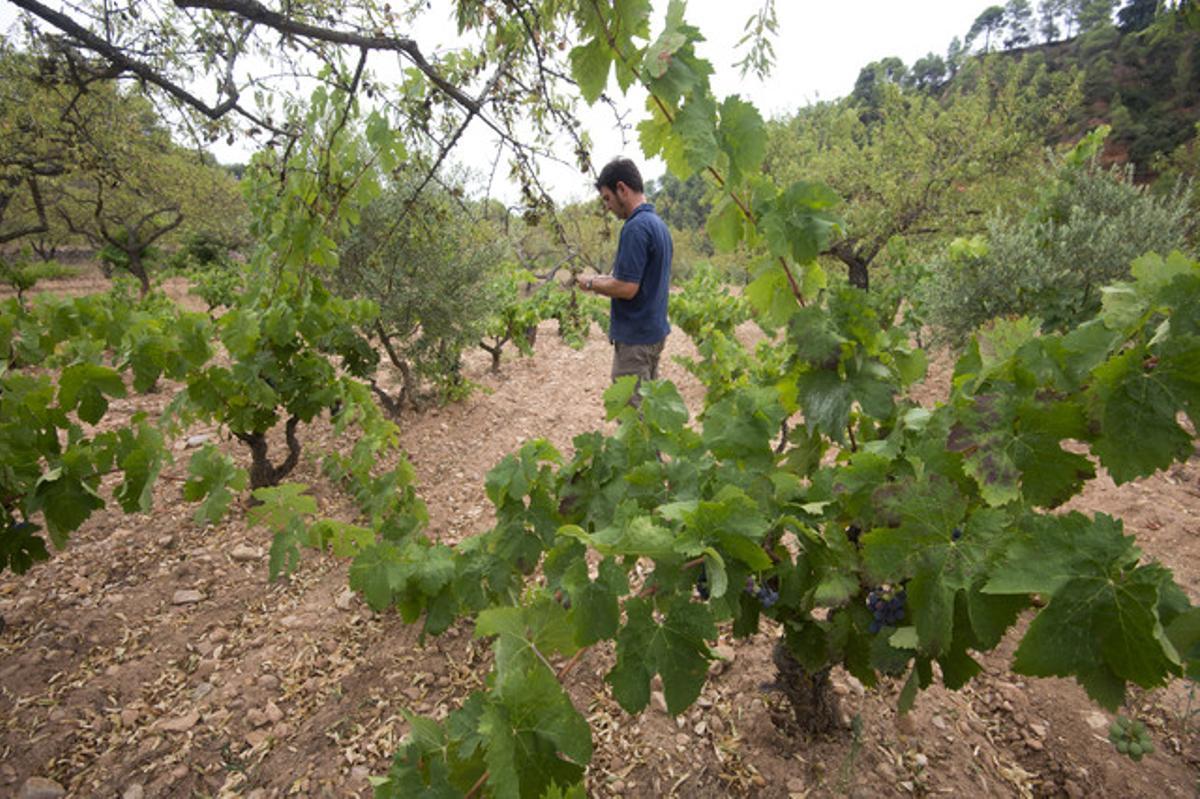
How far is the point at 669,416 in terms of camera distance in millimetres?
1513

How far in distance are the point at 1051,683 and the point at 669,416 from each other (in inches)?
95.6

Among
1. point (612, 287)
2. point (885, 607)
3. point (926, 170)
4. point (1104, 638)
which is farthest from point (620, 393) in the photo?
point (926, 170)

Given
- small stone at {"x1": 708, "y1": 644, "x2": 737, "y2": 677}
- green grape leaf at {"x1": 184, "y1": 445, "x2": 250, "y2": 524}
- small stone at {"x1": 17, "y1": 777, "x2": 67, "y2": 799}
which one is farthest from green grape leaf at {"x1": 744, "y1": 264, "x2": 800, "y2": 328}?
small stone at {"x1": 17, "y1": 777, "x2": 67, "y2": 799}

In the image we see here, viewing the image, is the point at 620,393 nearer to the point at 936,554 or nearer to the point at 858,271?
the point at 936,554

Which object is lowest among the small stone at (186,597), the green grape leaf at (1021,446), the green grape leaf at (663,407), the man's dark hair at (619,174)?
the small stone at (186,597)

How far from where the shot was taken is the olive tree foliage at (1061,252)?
6508 millimetres

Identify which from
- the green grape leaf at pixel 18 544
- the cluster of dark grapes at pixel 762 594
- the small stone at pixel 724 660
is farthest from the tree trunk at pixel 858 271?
the green grape leaf at pixel 18 544

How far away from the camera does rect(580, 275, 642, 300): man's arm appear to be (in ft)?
11.1

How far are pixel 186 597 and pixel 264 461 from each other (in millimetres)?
1218

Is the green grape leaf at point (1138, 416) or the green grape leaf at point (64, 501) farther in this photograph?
the green grape leaf at point (64, 501)

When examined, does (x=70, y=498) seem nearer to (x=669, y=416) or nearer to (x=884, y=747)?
(x=669, y=416)

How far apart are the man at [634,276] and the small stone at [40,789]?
3.23 meters

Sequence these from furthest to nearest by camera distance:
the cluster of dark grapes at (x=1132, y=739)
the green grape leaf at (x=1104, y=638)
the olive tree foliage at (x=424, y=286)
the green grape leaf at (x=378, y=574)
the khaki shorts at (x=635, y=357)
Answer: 1. the olive tree foliage at (x=424, y=286)
2. the khaki shorts at (x=635, y=357)
3. the cluster of dark grapes at (x=1132, y=739)
4. the green grape leaf at (x=378, y=574)
5. the green grape leaf at (x=1104, y=638)

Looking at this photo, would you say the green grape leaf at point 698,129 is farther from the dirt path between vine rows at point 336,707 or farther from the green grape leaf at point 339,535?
the dirt path between vine rows at point 336,707
